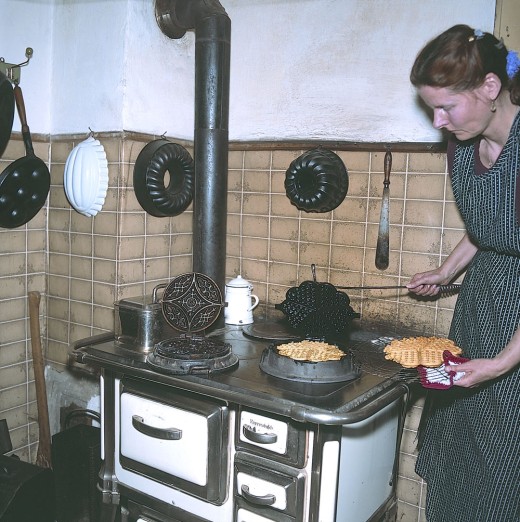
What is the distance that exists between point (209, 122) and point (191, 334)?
876mm

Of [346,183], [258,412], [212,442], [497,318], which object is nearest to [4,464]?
[212,442]

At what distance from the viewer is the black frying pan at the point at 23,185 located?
2.37m

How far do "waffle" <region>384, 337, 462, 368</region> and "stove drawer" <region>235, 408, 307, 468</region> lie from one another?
1.23 ft

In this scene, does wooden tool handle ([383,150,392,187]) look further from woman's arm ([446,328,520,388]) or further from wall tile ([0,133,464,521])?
woman's arm ([446,328,520,388])

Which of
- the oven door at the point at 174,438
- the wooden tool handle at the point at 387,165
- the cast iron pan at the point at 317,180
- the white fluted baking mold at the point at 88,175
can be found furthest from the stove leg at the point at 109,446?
the wooden tool handle at the point at 387,165

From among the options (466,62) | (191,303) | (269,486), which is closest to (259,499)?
(269,486)

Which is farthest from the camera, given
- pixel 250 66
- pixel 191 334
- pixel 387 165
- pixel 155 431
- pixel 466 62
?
pixel 250 66

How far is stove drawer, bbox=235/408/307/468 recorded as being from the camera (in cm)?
159

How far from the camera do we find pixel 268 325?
2.31m

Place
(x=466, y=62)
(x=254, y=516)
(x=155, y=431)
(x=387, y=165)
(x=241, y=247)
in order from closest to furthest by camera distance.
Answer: (x=466, y=62) → (x=254, y=516) → (x=155, y=431) → (x=387, y=165) → (x=241, y=247)

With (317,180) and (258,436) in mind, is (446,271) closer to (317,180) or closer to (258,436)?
(317,180)

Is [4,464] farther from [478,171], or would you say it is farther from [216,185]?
[478,171]

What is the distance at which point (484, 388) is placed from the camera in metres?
1.76

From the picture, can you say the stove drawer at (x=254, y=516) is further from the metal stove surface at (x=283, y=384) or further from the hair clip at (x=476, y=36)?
the hair clip at (x=476, y=36)
